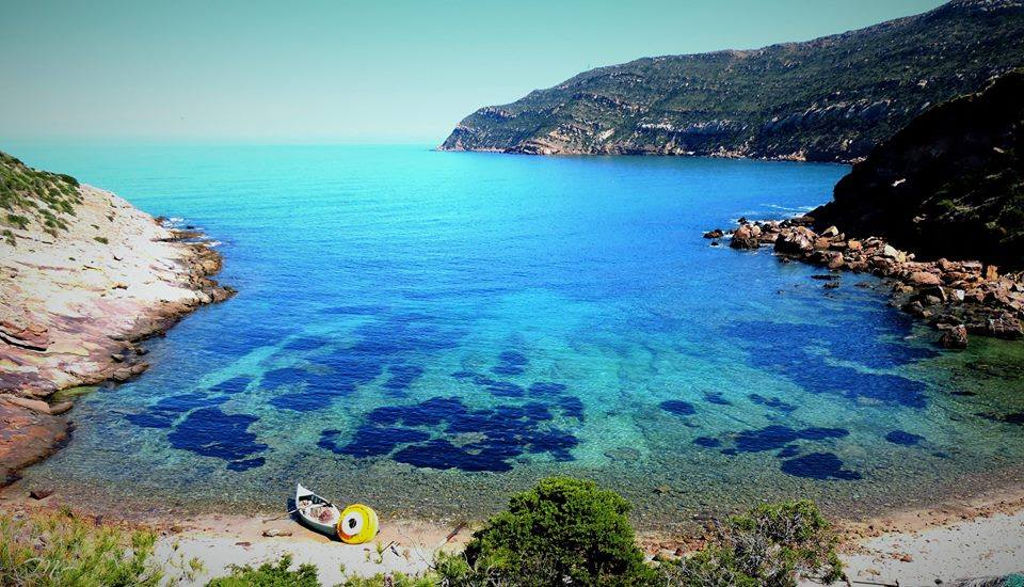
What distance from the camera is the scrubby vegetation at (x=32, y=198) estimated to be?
57581 millimetres

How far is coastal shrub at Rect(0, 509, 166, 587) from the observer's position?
15984mm

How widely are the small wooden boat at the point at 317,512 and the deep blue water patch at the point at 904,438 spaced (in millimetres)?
31772

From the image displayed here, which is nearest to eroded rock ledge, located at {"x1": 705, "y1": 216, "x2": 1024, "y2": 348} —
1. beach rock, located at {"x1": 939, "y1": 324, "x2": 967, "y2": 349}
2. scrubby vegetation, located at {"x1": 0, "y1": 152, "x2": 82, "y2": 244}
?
beach rock, located at {"x1": 939, "y1": 324, "x2": 967, "y2": 349}

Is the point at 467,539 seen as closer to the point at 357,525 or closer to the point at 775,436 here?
the point at 357,525

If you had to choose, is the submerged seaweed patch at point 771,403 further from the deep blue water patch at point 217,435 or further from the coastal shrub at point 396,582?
the deep blue water patch at point 217,435

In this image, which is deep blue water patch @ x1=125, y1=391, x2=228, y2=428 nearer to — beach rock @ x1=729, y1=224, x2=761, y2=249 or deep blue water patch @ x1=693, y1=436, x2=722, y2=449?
deep blue water patch @ x1=693, y1=436, x2=722, y2=449

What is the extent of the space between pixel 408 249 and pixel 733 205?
79.7 m

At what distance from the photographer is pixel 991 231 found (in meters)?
63.1

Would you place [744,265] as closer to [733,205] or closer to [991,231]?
[991,231]

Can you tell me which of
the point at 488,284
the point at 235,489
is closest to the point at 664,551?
the point at 235,489

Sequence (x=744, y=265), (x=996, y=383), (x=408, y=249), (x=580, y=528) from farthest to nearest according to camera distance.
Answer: (x=408, y=249)
(x=744, y=265)
(x=996, y=383)
(x=580, y=528)

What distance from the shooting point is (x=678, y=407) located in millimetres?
38031

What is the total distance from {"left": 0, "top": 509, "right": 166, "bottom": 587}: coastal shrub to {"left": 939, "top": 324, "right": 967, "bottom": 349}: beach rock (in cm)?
5568

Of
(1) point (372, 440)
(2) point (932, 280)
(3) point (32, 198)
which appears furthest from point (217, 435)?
(2) point (932, 280)
